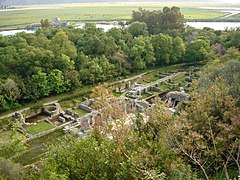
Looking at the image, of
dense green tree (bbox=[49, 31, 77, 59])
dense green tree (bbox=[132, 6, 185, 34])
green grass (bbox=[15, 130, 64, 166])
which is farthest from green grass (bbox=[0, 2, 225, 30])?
green grass (bbox=[15, 130, 64, 166])

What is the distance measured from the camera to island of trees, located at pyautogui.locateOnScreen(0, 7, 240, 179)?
13.9 m

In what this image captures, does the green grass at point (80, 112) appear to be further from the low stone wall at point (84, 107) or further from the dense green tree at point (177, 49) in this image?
the dense green tree at point (177, 49)

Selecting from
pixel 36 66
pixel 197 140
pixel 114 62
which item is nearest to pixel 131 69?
pixel 114 62

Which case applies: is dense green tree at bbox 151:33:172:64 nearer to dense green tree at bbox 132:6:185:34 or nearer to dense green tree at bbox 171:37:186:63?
dense green tree at bbox 171:37:186:63

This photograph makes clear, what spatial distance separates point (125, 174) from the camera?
1302 centimetres

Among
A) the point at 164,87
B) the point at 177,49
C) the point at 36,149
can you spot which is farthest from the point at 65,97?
the point at 177,49

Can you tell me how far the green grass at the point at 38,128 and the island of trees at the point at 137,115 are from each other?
17.7 ft

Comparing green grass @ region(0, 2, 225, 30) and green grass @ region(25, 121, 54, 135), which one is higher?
green grass @ region(0, 2, 225, 30)

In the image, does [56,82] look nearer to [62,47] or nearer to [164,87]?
[62,47]

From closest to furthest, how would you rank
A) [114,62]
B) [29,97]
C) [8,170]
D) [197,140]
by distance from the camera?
[197,140], [8,170], [29,97], [114,62]

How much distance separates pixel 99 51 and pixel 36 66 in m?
11.8

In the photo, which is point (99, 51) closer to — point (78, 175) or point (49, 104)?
point (49, 104)

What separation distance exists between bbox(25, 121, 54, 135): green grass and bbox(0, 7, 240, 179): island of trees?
212 inches

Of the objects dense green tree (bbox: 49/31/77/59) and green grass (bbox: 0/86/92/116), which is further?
dense green tree (bbox: 49/31/77/59)
